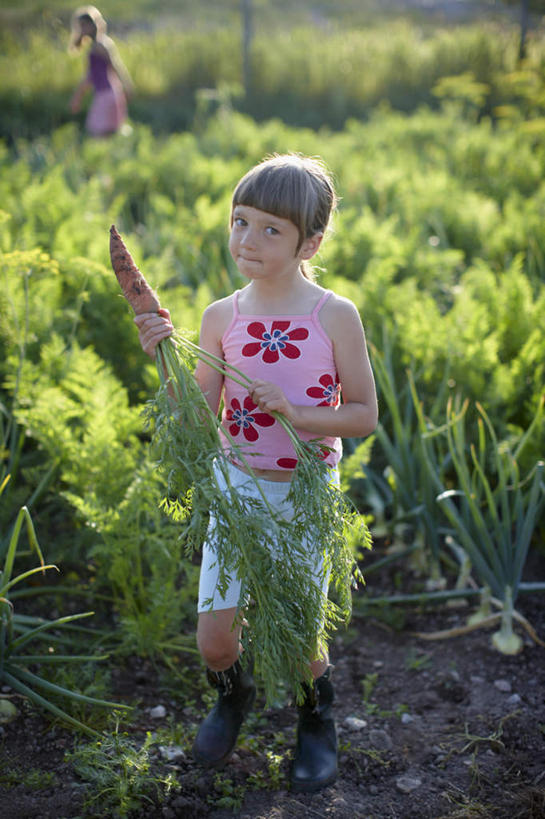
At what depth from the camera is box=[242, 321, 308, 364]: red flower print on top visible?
1.74 meters

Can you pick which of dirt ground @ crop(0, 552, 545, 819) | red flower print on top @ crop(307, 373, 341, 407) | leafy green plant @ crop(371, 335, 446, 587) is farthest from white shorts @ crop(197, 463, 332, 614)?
leafy green plant @ crop(371, 335, 446, 587)

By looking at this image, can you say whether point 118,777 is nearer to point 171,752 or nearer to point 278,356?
point 171,752

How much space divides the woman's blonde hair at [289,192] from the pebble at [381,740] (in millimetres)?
1332

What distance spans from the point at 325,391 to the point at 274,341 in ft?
0.55

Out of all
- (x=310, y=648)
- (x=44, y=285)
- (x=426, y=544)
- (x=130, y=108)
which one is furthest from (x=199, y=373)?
(x=130, y=108)

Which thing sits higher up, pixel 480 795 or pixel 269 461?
pixel 269 461

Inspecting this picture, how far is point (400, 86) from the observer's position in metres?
13.2

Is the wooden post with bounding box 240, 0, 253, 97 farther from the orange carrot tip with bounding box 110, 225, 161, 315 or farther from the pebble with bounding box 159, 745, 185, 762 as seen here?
the pebble with bounding box 159, 745, 185, 762

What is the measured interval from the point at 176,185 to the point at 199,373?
4.62 m

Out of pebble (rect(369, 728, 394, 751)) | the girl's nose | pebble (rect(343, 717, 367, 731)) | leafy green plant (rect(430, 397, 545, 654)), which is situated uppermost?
the girl's nose

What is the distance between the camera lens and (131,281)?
1.69m

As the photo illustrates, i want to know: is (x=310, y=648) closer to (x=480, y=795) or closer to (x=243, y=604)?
(x=243, y=604)

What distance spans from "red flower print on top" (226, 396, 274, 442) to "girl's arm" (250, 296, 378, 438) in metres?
0.10

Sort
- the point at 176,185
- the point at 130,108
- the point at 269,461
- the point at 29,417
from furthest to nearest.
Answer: the point at 130,108 < the point at 176,185 < the point at 29,417 < the point at 269,461
